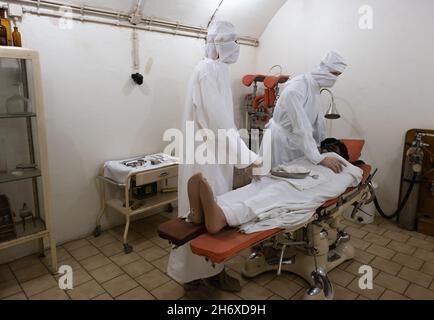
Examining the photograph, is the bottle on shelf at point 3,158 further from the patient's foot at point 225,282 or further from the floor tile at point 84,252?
the patient's foot at point 225,282

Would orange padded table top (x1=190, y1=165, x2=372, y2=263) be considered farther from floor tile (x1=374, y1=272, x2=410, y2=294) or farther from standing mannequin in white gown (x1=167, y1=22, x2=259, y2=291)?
floor tile (x1=374, y1=272, x2=410, y2=294)

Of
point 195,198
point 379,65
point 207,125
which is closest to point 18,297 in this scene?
point 195,198

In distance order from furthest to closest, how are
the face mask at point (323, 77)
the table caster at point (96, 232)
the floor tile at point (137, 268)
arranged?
the table caster at point (96, 232)
the face mask at point (323, 77)
the floor tile at point (137, 268)

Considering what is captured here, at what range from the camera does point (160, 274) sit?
7.63ft

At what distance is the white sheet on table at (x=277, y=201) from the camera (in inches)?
64.1

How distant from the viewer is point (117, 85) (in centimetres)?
282

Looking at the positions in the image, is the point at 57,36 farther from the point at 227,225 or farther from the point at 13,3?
the point at 227,225

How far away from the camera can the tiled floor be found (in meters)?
2.11

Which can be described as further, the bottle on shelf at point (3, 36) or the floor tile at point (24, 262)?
the floor tile at point (24, 262)

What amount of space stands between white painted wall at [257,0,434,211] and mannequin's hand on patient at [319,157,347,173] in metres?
1.27

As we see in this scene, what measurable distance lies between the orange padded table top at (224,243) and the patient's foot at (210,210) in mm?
46

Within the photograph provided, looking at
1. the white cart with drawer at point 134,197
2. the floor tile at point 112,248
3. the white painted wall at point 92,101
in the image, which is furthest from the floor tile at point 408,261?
the white painted wall at point 92,101

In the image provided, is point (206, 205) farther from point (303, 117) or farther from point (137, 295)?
point (303, 117)
